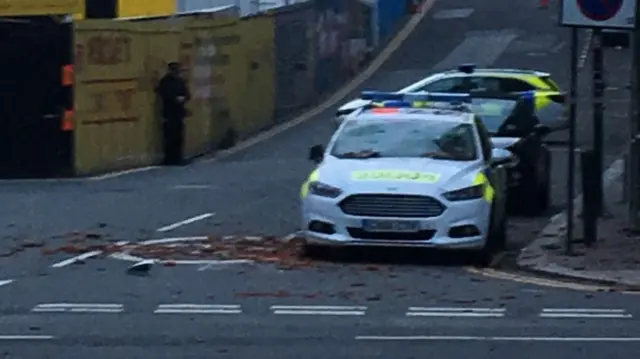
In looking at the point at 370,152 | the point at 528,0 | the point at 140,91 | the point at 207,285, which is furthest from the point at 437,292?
the point at 528,0

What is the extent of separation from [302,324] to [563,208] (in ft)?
36.7

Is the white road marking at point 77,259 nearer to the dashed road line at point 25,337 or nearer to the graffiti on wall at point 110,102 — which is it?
the dashed road line at point 25,337

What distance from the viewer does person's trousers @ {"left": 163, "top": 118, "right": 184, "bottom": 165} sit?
99.0ft

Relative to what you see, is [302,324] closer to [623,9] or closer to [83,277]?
[83,277]

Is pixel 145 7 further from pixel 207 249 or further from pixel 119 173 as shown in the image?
pixel 207 249

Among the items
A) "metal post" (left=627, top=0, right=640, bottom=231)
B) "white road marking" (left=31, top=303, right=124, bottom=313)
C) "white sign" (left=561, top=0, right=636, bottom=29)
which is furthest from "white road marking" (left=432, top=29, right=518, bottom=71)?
"white road marking" (left=31, top=303, right=124, bottom=313)

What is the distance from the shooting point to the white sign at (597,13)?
55.9ft

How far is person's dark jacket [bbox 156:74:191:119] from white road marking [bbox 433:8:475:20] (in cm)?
2432

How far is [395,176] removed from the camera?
16516 mm

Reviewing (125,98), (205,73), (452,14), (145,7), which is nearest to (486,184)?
(125,98)

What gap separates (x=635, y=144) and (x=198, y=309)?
741 centimetres

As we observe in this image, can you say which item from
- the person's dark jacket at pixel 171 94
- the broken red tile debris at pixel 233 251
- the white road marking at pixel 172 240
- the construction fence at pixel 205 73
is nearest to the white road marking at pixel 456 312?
the broken red tile debris at pixel 233 251

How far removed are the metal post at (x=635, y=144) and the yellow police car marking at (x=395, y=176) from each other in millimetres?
3177

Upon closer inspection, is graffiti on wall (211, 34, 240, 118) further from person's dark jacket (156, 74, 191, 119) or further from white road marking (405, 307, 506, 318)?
white road marking (405, 307, 506, 318)
